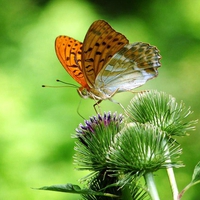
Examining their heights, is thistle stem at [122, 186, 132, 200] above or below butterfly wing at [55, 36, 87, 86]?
below

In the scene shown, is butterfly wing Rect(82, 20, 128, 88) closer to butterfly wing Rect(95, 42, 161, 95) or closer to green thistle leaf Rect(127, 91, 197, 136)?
butterfly wing Rect(95, 42, 161, 95)

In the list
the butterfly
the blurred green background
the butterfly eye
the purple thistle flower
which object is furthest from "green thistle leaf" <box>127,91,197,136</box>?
the blurred green background

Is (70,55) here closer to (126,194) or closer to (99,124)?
(99,124)

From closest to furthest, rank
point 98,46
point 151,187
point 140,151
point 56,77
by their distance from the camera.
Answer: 1. point 151,187
2. point 140,151
3. point 98,46
4. point 56,77

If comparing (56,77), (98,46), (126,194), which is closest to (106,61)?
(98,46)

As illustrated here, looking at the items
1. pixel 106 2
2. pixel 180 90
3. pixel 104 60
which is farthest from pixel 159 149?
pixel 106 2

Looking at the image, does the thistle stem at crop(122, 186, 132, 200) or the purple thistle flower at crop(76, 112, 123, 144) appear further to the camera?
the purple thistle flower at crop(76, 112, 123, 144)
